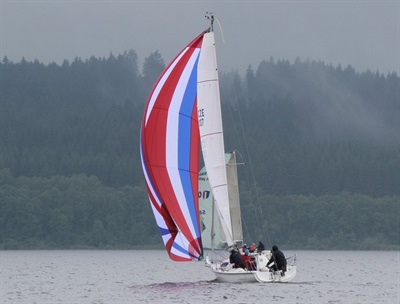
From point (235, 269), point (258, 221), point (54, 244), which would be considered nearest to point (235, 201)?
point (235, 269)

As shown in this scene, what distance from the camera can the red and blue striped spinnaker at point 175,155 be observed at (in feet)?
138

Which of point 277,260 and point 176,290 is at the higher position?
point 277,260

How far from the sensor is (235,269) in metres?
43.5

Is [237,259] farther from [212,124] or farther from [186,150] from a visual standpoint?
[212,124]

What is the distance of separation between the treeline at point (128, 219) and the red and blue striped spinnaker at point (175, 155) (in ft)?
312

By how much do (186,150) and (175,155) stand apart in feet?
1.89

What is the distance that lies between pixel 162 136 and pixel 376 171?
145m

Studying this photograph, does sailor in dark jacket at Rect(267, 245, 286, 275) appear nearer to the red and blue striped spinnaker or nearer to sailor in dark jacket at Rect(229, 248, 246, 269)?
sailor in dark jacket at Rect(229, 248, 246, 269)

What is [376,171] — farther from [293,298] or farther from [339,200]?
[293,298]

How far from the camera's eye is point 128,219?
147 m

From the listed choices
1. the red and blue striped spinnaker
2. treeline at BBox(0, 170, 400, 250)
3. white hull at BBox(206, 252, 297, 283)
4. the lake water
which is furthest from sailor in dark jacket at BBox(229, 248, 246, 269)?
treeline at BBox(0, 170, 400, 250)

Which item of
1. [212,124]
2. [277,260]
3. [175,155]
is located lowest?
[277,260]

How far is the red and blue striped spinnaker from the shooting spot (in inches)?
1654

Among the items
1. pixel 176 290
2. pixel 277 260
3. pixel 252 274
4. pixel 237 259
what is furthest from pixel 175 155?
pixel 176 290
